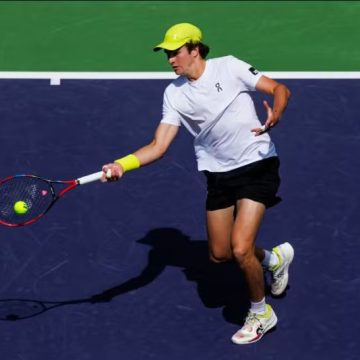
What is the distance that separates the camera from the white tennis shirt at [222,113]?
432 inches

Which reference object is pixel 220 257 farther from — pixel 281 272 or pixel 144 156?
pixel 144 156

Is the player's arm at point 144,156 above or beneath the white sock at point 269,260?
above

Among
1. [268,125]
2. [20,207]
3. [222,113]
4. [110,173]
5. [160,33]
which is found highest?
[160,33]

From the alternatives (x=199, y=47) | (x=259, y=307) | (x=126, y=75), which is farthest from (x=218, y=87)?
(x=126, y=75)

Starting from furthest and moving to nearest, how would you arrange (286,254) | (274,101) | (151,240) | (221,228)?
(151,240), (286,254), (221,228), (274,101)

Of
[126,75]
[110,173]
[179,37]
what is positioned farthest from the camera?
[126,75]

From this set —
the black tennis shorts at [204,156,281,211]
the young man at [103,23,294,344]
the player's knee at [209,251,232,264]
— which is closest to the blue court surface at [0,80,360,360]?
the player's knee at [209,251,232,264]

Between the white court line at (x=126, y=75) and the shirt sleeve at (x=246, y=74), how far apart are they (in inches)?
158

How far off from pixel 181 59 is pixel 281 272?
225 cm

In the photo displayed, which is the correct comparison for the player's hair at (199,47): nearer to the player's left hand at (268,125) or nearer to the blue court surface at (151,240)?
the player's left hand at (268,125)

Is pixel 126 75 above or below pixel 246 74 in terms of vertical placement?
above

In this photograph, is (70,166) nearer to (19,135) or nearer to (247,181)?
(19,135)

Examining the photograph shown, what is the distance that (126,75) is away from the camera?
49.8 feet

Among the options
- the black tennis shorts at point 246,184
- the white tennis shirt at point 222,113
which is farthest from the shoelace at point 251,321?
the white tennis shirt at point 222,113
